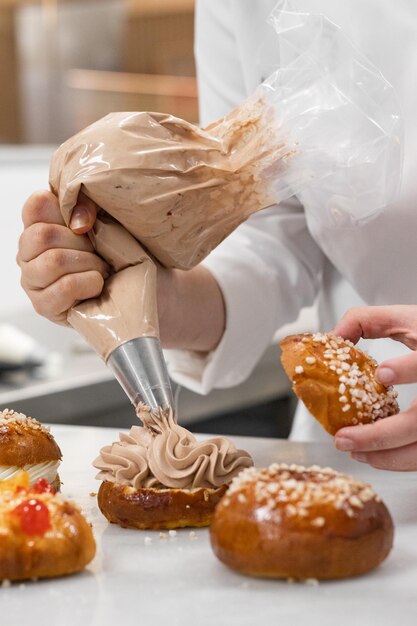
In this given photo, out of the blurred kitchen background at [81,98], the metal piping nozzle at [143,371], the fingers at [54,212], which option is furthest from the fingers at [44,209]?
the blurred kitchen background at [81,98]

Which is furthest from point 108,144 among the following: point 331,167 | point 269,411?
point 269,411

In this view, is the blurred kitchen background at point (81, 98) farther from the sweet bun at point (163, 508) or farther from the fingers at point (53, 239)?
the sweet bun at point (163, 508)

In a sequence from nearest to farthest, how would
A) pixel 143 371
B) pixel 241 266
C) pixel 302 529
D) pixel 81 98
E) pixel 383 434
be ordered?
1. pixel 302 529
2. pixel 383 434
3. pixel 143 371
4. pixel 241 266
5. pixel 81 98

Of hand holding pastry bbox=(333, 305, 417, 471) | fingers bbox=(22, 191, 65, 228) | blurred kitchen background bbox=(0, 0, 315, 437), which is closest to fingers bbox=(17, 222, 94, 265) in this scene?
fingers bbox=(22, 191, 65, 228)

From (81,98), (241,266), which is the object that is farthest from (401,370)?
(81,98)

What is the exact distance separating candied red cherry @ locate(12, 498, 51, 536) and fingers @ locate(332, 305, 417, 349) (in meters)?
0.46

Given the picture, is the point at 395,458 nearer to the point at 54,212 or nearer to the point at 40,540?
the point at 40,540

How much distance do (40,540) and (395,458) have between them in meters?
0.41

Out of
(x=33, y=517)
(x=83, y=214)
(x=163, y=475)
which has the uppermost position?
(x=83, y=214)

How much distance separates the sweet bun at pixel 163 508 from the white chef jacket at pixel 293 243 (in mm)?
552

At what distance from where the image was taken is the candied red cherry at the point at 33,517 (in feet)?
3.29

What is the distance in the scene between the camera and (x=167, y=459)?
47.9 inches

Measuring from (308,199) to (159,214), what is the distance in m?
0.29

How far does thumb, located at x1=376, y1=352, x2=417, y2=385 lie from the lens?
114 centimetres
